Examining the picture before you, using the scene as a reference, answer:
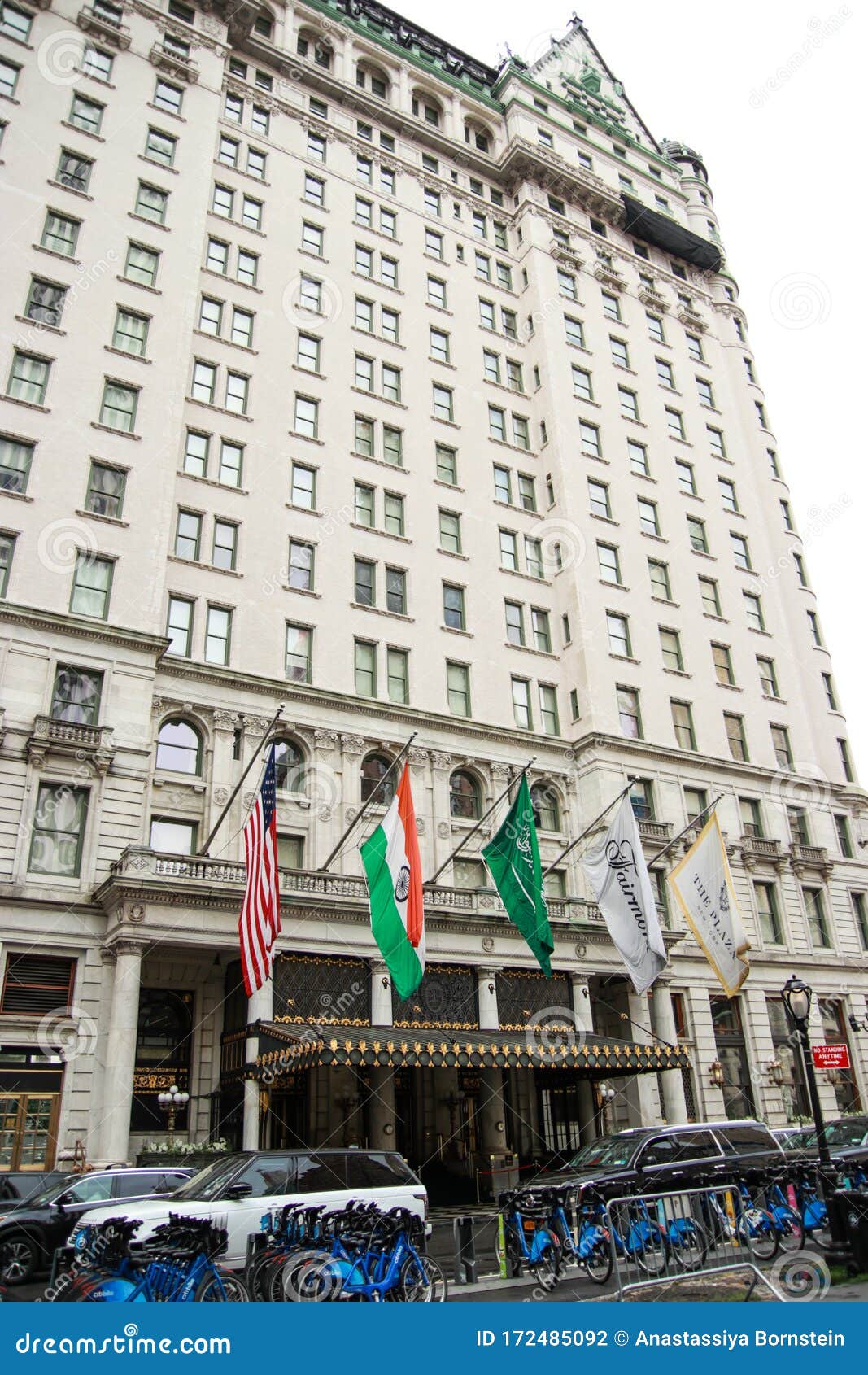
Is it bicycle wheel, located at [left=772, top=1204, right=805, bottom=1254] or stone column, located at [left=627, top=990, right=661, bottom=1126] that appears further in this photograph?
stone column, located at [left=627, top=990, right=661, bottom=1126]

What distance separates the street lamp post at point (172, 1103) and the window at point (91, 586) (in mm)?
14051

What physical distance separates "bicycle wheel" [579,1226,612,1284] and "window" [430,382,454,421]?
3617cm

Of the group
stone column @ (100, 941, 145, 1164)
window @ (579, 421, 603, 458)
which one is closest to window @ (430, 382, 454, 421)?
window @ (579, 421, 603, 458)

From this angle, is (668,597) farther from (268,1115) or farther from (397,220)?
(268,1115)

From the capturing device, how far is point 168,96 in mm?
43031

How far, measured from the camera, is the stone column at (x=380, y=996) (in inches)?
1133

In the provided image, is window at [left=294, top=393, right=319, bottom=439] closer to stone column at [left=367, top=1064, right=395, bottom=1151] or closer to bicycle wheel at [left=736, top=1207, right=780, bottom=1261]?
stone column at [left=367, top=1064, right=395, bottom=1151]

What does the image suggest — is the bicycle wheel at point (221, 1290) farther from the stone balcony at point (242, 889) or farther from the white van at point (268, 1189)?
the stone balcony at point (242, 889)

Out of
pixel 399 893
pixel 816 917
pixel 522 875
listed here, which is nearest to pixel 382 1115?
pixel 522 875

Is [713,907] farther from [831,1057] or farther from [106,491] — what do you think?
[106,491]

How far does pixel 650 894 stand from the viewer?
24594 millimetres

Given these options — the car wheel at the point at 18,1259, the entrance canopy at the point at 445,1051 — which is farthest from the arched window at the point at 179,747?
the car wheel at the point at 18,1259

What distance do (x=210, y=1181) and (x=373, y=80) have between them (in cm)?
5768

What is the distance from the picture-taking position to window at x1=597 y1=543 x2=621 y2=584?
45062 mm
